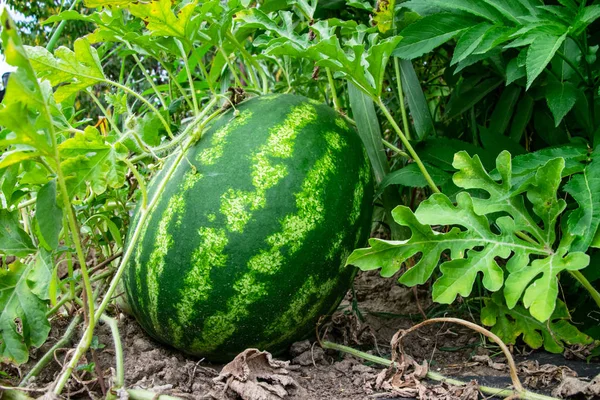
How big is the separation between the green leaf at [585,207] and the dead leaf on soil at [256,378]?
0.68m

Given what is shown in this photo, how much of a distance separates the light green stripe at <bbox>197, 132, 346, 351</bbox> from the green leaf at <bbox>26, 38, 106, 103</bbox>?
614 mm

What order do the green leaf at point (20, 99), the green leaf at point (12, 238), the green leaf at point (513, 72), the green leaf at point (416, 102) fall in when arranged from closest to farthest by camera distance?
the green leaf at point (20, 99) < the green leaf at point (12, 238) < the green leaf at point (513, 72) < the green leaf at point (416, 102)

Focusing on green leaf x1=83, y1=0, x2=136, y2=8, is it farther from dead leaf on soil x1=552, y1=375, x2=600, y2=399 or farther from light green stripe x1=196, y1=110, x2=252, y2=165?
dead leaf on soil x1=552, y1=375, x2=600, y2=399

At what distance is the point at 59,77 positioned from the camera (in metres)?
1.49

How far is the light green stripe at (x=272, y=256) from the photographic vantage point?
4.66 feet

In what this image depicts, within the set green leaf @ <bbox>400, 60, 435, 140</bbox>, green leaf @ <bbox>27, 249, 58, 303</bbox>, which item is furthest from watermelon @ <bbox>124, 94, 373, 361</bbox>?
green leaf @ <bbox>400, 60, 435, 140</bbox>

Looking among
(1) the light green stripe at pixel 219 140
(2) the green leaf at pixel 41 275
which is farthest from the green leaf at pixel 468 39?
(2) the green leaf at pixel 41 275

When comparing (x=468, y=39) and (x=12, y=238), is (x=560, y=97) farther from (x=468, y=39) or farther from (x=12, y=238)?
(x=12, y=238)

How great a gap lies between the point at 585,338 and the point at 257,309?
855mm

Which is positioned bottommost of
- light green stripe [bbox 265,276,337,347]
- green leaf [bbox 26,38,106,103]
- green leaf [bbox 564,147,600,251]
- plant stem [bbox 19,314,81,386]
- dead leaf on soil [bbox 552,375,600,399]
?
dead leaf on soil [bbox 552,375,600,399]

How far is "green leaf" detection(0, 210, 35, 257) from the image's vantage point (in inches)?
54.9

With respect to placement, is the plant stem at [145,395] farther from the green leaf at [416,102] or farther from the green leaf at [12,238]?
the green leaf at [416,102]

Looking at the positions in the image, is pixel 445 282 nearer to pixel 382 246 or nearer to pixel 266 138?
pixel 382 246

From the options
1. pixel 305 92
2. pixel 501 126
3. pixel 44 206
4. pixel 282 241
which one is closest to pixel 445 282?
pixel 282 241
